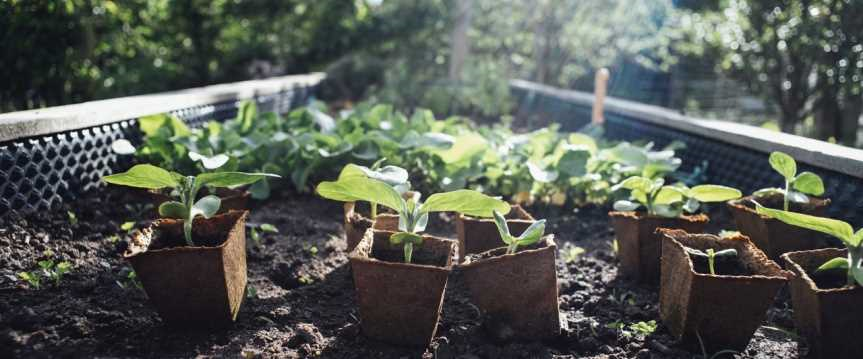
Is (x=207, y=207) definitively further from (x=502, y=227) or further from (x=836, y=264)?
(x=836, y=264)

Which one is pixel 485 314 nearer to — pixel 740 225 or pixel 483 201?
pixel 483 201

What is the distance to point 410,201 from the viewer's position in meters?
1.31

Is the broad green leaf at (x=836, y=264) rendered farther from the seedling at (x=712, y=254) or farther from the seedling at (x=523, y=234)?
the seedling at (x=523, y=234)

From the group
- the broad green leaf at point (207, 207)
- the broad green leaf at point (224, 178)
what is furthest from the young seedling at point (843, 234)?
the broad green leaf at point (207, 207)

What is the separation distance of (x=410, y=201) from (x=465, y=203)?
0.12 metres

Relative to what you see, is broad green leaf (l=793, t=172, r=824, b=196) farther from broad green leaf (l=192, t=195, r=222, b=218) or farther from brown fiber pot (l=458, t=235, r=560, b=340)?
broad green leaf (l=192, t=195, r=222, b=218)

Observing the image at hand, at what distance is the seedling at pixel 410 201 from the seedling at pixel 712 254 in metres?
0.46

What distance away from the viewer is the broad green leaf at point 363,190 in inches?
48.2

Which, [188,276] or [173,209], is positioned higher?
[173,209]

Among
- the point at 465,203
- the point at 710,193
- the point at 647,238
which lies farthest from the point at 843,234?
the point at 465,203

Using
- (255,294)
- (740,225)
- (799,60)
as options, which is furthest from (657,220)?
(799,60)

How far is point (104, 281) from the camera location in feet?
4.97

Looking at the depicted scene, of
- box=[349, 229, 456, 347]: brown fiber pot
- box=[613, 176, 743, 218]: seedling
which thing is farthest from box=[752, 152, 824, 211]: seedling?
box=[349, 229, 456, 347]: brown fiber pot

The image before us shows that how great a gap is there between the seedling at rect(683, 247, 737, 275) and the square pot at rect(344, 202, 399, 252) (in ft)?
2.29
